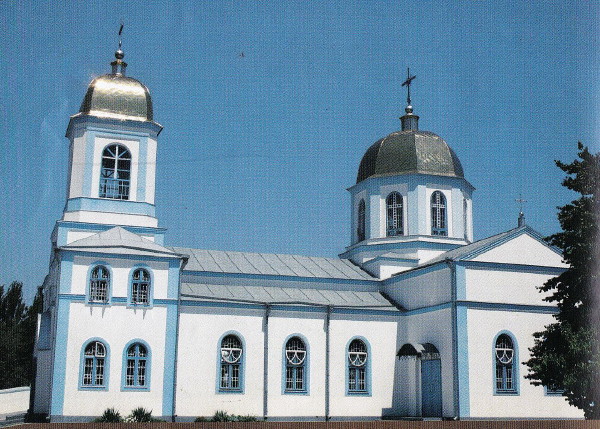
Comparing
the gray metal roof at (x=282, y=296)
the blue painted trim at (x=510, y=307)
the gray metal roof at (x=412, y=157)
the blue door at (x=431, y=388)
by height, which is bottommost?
the blue door at (x=431, y=388)

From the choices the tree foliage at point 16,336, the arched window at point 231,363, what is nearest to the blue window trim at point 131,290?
the arched window at point 231,363

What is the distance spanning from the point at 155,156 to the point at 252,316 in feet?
24.0

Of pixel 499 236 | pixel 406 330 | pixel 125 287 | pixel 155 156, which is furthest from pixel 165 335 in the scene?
pixel 499 236

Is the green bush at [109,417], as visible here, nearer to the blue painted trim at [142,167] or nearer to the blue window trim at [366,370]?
the blue painted trim at [142,167]

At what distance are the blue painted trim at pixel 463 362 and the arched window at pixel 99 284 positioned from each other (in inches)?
490

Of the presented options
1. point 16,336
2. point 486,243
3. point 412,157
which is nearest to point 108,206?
point 412,157

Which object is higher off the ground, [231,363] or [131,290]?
[131,290]

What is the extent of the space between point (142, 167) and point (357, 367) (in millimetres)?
11325

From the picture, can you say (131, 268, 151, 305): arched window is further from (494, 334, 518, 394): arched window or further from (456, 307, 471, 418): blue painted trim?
(494, 334, 518, 394): arched window

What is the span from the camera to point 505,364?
28.7 m

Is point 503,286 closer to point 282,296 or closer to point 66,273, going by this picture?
point 282,296

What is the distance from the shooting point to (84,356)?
1049 inches

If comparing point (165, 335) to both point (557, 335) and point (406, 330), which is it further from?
point (557, 335)

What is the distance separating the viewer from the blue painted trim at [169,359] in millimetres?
27234
